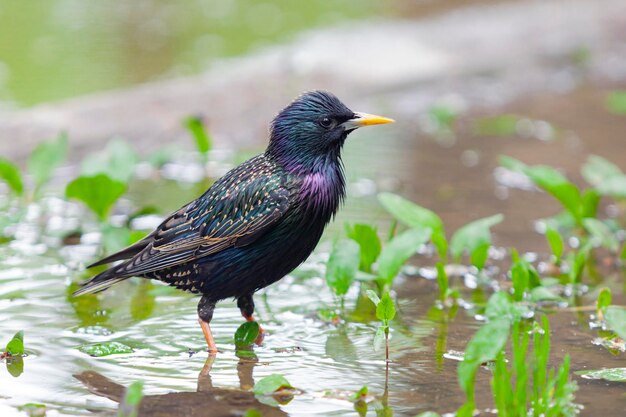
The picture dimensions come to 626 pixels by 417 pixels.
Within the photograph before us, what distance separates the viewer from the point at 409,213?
17.0 feet

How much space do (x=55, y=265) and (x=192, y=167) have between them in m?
A: 2.11

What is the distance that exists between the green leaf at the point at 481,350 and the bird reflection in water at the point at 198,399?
647mm

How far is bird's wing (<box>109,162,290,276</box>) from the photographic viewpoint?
4.39m

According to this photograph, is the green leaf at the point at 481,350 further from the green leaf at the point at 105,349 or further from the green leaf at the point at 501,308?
the green leaf at the point at 105,349

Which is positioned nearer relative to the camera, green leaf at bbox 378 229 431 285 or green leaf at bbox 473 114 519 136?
green leaf at bbox 378 229 431 285

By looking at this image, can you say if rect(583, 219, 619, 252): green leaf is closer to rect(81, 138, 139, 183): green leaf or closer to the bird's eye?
the bird's eye

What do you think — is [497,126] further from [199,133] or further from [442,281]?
[442,281]

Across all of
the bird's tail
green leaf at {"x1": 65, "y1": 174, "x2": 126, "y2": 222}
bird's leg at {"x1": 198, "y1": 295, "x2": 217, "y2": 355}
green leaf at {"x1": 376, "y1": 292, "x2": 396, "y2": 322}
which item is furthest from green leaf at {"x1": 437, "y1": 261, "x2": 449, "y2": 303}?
green leaf at {"x1": 65, "y1": 174, "x2": 126, "y2": 222}

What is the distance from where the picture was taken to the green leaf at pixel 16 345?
4.11 m

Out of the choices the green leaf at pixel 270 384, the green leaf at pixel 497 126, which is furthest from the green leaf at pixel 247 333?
the green leaf at pixel 497 126

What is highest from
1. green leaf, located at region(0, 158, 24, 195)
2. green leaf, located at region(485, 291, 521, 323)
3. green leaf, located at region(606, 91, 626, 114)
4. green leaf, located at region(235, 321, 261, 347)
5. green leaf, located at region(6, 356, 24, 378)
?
green leaf, located at region(606, 91, 626, 114)

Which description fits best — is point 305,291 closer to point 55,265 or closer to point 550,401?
point 55,265

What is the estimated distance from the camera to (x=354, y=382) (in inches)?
159

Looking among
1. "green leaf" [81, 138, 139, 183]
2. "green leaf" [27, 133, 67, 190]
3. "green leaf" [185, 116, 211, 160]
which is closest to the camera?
"green leaf" [81, 138, 139, 183]
